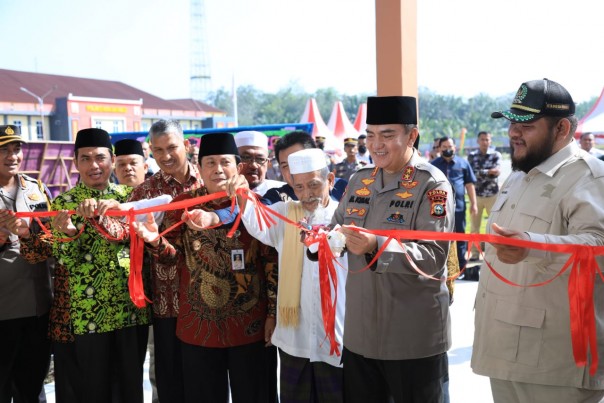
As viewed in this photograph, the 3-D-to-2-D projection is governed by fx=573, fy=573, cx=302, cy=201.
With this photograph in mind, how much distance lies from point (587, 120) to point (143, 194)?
1078 centimetres

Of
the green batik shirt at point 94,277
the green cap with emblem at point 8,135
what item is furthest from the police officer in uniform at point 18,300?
the green batik shirt at point 94,277

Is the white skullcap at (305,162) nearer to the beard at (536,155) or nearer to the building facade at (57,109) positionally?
the beard at (536,155)

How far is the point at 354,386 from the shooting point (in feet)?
8.13

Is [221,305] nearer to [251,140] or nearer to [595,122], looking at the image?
[251,140]

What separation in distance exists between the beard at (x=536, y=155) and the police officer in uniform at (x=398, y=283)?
0.30 meters

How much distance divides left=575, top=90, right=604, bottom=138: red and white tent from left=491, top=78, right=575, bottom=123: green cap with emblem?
1006 centimetres

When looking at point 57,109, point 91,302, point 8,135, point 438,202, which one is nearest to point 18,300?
point 91,302

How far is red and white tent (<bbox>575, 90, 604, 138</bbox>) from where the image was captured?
37.5ft

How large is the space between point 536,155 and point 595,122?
1073 centimetres

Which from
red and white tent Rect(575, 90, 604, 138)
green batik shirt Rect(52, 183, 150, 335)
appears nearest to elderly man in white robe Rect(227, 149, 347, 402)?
green batik shirt Rect(52, 183, 150, 335)

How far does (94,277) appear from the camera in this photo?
128 inches

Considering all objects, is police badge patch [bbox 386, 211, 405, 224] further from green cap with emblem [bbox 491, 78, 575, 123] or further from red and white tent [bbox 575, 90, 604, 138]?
red and white tent [bbox 575, 90, 604, 138]

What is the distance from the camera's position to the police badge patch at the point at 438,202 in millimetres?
2314

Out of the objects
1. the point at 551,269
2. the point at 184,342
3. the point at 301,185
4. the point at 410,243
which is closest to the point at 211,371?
the point at 184,342
